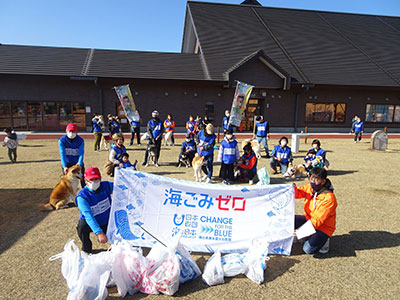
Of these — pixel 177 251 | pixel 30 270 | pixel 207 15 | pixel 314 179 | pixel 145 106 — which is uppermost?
pixel 207 15

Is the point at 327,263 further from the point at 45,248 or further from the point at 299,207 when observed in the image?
the point at 45,248

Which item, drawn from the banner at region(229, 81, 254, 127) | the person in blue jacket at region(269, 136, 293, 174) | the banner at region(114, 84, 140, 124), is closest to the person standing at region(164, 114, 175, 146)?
the banner at region(114, 84, 140, 124)

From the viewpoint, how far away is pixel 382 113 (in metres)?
23.8

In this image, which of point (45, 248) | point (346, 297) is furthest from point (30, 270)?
point (346, 297)

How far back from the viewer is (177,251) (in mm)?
3232

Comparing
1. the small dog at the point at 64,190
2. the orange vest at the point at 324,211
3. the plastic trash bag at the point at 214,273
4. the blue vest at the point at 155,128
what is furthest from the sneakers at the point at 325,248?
the blue vest at the point at 155,128

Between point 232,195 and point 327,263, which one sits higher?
point 232,195

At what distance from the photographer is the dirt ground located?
3188 millimetres

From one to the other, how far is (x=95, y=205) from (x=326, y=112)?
23.4m

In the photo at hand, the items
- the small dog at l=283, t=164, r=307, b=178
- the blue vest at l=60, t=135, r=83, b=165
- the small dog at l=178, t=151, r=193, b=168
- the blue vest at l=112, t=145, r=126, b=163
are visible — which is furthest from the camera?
the small dog at l=178, t=151, r=193, b=168

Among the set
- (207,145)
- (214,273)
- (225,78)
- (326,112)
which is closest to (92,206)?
(214,273)

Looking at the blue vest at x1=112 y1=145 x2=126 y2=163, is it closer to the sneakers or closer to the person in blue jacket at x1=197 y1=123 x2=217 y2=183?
the person in blue jacket at x1=197 y1=123 x2=217 y2=183

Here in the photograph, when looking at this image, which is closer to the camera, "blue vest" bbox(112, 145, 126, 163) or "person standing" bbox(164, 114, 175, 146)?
"blue vest" bbox(112, 145, 126, 163)

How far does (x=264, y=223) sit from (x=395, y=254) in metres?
2.11
